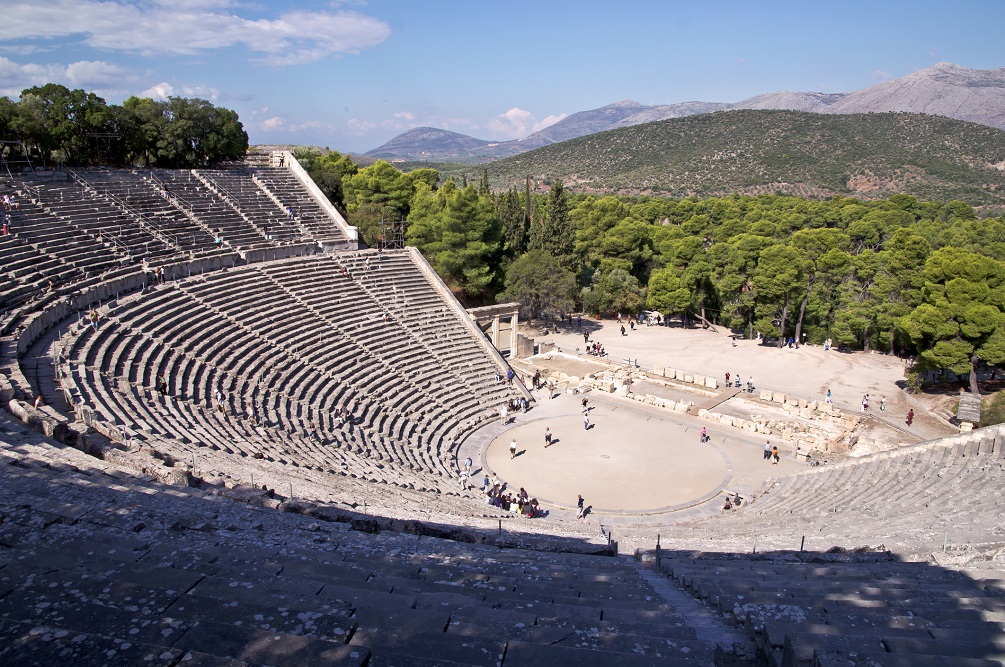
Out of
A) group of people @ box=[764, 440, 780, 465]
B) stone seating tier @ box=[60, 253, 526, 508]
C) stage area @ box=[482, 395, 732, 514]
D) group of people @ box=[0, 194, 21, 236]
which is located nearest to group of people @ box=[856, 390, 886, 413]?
group of people @ box=[764, 440, 780, 465]

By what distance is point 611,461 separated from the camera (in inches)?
846

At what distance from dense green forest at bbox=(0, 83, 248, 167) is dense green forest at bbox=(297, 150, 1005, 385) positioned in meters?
7.20

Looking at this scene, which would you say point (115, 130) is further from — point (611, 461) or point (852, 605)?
point (852, 605)

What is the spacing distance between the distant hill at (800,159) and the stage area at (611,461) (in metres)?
80.3

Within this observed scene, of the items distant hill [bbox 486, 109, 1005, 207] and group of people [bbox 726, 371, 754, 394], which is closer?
group of people [bbox 726, 371, 754, 394]

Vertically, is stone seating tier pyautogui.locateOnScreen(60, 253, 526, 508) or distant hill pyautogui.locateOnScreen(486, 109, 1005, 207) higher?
distant hill pyautogui.locateOnScreen(486, 109, 1005, 207)

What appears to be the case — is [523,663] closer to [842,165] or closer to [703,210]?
[703,210]

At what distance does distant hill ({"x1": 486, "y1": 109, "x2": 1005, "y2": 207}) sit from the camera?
93625 mm

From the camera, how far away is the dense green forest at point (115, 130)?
3119 cm

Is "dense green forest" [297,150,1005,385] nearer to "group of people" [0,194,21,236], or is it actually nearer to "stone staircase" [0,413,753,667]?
"group of people" [0,194,21,236]

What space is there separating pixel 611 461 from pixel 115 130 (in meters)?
33.1

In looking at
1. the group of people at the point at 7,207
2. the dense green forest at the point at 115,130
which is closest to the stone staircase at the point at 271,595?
the group of people at the point at 7,207

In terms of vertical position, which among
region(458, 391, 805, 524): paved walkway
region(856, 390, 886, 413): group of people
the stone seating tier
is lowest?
region(458, 391, 805, 524): paved walkway

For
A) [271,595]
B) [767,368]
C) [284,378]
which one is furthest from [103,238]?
[767,368]
